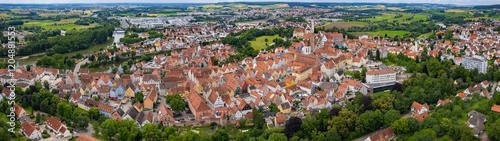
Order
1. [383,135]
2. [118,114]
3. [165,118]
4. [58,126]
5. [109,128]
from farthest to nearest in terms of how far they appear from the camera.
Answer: [118,114]
[165,118]
[58,126]
[109,128]
[383,135]

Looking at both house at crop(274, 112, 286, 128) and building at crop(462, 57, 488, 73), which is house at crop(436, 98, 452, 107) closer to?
house at crop(274, 112, 286, 128)

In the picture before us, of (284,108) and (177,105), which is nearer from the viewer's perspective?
(177,105)

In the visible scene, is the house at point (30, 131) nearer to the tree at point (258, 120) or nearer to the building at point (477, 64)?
the tree at point (258, 120)

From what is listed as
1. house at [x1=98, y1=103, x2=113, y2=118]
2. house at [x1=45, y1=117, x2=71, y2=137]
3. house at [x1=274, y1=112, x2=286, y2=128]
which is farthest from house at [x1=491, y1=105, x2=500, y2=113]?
house at [x1=45, y1=117, x2=71, y2=137]

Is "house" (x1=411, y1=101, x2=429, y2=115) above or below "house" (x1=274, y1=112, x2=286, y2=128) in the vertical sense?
above

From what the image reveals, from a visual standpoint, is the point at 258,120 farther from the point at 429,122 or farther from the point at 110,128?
the point at 429,122

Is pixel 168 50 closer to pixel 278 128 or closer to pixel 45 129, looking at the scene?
pixel 45 129

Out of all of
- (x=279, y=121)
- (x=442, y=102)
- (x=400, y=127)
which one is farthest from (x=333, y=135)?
(x=442, y=102)
